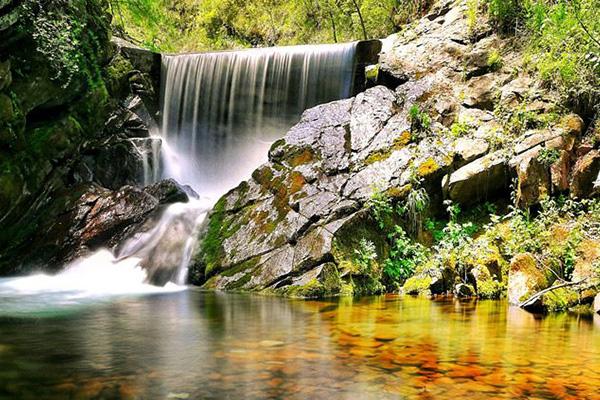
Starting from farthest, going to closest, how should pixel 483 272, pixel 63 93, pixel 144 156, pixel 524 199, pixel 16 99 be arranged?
pixel 144 156 < pixel 63 93 < pixel 16 99 < pixel 524 199 < pixel 483 272

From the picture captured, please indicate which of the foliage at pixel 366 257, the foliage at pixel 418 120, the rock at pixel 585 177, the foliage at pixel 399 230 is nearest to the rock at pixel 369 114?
the foliage at pixel 418 120

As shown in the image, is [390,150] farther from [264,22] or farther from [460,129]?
[264,22]

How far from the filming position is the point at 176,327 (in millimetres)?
5676

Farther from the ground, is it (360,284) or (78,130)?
(78,130)

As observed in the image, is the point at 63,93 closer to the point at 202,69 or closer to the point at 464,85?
the point at 202,69

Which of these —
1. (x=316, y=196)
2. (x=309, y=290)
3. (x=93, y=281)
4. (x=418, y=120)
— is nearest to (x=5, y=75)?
(x=93, y=281)

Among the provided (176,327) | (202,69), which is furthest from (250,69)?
(176,327)

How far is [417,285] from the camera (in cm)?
834

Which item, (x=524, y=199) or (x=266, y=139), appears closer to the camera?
(x=524, y=199)

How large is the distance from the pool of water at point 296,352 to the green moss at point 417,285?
117 centimetres

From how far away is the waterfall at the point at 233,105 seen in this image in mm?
13961

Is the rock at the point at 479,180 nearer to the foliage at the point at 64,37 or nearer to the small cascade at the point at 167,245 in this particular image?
the small cascade at the point at 167,245

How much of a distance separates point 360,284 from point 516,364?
162 inches

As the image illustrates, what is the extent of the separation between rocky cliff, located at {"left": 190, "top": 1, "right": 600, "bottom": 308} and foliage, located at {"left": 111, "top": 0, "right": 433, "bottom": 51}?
7.61m
